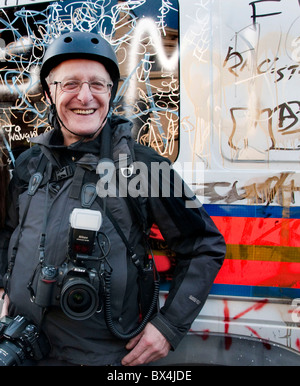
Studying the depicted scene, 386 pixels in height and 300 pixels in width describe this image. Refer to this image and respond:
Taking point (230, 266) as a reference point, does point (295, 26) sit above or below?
above

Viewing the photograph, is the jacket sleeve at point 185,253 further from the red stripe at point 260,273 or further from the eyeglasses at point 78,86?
the eyeglasses at point 78,86

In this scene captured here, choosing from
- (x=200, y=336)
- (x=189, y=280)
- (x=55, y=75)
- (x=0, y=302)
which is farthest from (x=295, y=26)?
(x=0, y=302)

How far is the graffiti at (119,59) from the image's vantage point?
70.1 inches

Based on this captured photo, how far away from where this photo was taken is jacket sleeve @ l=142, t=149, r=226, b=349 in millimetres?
1475

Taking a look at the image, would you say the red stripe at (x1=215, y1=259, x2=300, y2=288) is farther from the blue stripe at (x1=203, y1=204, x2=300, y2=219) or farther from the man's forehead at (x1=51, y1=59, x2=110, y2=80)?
the man's forehead at (x1=51, y1=59, x2=110, y2=80)

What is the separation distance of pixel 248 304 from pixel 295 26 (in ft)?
4.62

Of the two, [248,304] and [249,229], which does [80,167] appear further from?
[248,304]

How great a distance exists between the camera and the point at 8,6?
195cm

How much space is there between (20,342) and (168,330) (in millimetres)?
607

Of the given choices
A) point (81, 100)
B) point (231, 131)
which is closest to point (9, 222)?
point (81, 100)

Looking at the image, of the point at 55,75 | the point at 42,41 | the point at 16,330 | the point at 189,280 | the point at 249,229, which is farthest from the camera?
the point at 42,41

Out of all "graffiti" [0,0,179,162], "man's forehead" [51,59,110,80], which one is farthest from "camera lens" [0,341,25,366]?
"man's forehead" [51,59,110,80]

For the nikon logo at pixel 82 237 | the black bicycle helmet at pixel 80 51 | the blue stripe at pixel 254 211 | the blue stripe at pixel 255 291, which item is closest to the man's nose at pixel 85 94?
the black bicycle helmet at pixel 80 51

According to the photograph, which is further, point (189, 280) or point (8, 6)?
point (8, 6)
